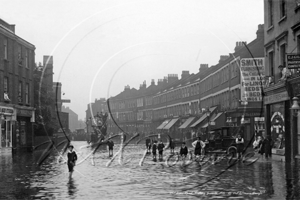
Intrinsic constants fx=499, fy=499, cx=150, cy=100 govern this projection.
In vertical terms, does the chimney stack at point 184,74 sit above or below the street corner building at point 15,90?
above

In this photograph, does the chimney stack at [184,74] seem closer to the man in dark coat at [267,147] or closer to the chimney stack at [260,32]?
the chimney stack at [260,32]

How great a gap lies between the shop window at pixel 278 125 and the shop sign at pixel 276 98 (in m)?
0.38

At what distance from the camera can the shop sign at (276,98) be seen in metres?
27.6

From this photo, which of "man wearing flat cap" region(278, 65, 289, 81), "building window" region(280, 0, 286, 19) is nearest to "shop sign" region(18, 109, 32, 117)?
"man wearing flat cap" region(278, 65, 289, 81)

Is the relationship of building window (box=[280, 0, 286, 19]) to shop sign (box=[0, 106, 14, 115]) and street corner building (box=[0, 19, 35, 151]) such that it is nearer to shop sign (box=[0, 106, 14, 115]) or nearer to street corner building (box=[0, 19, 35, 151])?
street corner building (box=[0, 19, 35, 151])

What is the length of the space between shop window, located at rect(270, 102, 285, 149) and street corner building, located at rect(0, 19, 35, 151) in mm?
20668

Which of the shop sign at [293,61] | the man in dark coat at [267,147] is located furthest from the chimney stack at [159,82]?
the shop sign at [293,61]

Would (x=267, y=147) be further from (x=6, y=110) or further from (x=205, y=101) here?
(x=205, y=101)

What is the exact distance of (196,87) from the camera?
74875 mm

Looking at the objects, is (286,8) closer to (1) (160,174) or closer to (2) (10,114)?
(1) (160,174)

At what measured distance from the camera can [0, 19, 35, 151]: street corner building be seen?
39.8m

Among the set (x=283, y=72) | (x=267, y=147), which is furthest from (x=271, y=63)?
(x=267, y=147)

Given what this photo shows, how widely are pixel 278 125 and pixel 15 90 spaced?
23073mm

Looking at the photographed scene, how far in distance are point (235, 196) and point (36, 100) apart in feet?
144
